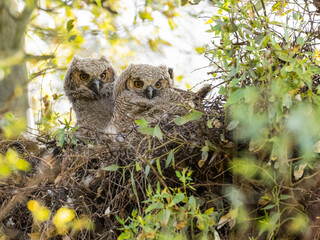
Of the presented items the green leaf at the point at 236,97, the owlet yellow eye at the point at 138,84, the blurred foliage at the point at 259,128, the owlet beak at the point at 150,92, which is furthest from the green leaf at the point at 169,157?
the owlet yellow eye at the point at 138,84

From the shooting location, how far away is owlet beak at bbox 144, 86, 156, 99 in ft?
10.0

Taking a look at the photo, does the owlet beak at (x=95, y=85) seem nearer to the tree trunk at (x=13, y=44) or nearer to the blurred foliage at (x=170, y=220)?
the tree trunk at (x=13, y=44)

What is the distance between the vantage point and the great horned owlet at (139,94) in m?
3.02

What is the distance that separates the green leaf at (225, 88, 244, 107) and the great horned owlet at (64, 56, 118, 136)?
202 cm

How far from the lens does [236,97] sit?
5.20 ft

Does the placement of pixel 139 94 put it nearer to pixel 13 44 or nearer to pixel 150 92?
pixel 150 92

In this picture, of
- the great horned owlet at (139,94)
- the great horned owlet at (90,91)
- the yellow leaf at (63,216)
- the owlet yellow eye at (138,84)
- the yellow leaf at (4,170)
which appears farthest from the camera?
the great horned owlet at (90,91)

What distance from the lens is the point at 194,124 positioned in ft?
6.72

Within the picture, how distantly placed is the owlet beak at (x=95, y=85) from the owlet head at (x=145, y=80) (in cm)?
42

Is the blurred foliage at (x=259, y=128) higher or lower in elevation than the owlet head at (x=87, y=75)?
higher

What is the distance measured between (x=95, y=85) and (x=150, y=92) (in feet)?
2.37

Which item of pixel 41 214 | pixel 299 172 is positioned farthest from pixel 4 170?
pixel 299 172

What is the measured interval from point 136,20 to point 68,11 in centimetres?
100

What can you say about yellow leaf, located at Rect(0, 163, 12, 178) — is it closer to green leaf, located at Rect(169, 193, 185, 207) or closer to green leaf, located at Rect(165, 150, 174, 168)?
green leaf, located at Rect(165, 150, 174, 168)
